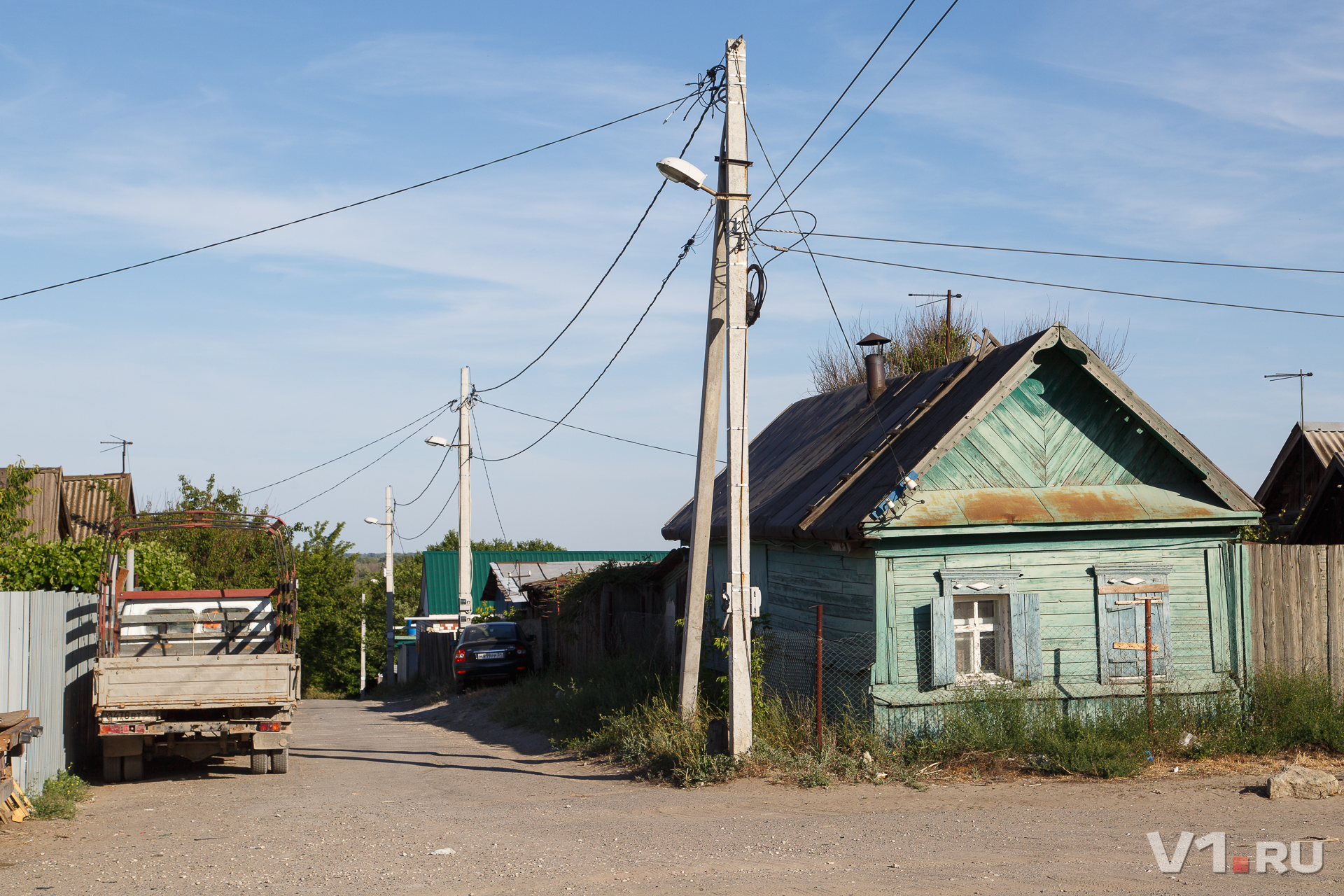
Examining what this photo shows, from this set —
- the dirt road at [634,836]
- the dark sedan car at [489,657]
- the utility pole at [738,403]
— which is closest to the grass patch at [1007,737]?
the dirt road at [634,836]

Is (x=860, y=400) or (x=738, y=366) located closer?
(x=738, y=366)

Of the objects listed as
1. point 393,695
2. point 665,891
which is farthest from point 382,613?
point 665,891

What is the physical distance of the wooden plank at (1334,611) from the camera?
13.2m

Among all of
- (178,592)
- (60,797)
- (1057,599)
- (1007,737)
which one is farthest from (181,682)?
(1057,599)

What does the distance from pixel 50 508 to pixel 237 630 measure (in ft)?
57.9

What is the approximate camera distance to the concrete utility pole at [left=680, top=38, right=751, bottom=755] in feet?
39.4

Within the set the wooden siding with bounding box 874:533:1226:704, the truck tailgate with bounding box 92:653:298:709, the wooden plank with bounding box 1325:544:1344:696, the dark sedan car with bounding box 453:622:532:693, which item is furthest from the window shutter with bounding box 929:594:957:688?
the dark sedan car with bounding box 453:622:532:693

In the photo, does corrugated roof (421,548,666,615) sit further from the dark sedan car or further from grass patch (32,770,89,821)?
grass patch (32,770,89,821)

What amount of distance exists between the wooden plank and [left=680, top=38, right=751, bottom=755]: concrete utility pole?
7100 mm

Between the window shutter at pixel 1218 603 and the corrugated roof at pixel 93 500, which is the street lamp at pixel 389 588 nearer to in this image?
the corrugated roof at pixel 93 500

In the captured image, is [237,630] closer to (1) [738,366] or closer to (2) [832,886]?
(1) [738,366]

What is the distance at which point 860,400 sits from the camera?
17.9 m

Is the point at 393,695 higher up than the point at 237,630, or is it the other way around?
the point at 237,630

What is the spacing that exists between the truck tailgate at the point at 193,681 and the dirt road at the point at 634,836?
966mm
